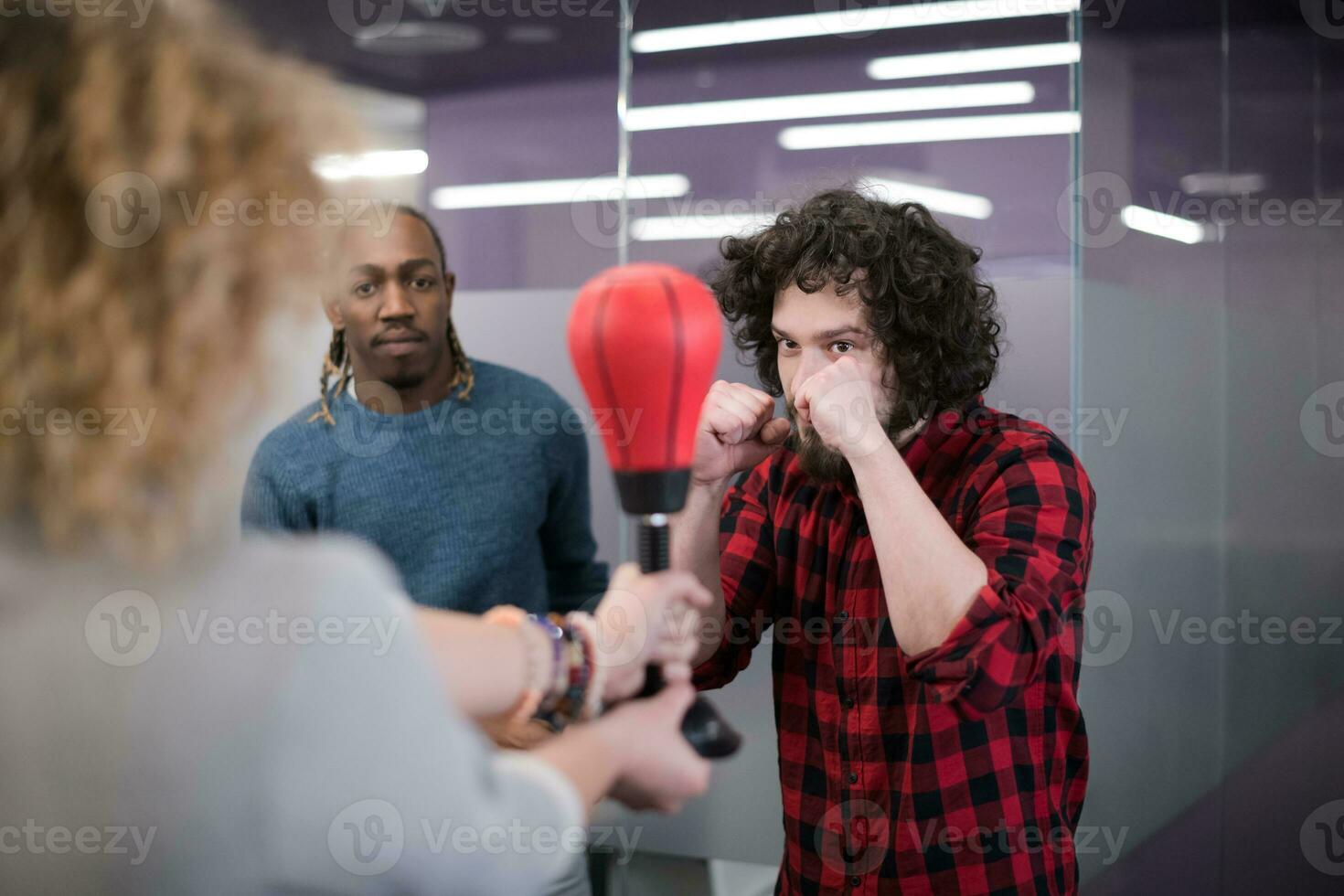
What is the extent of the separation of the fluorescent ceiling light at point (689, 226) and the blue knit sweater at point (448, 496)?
0.64 m

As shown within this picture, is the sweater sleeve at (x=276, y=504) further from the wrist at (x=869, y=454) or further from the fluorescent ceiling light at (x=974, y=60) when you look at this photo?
the fluorescent ceiling light at (x=974, y=60)

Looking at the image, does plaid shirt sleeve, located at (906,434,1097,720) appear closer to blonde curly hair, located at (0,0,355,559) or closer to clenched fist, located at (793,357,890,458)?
clenched fist, located at (793,357,890,458)

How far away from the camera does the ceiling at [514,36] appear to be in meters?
2.91

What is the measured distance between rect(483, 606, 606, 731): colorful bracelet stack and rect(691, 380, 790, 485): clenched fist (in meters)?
0.74

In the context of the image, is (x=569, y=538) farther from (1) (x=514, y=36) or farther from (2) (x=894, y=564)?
(1) (x=514, y=36)

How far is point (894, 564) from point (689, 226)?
5.23 feet

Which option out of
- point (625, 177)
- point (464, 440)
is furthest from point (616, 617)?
point (625, 177)

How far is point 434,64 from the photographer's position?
304 centimetres

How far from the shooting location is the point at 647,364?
3.38 ft

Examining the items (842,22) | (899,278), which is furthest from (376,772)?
(842,22)

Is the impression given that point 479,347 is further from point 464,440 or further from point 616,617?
point 616,617

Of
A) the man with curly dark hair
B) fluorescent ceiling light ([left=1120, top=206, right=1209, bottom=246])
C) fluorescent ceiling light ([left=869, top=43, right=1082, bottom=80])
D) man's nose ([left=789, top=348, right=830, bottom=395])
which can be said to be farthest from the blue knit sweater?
fluorescent ceiling light ([left=1120, top=206, right=1209, bottom=246])

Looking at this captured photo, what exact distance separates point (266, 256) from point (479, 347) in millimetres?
2199

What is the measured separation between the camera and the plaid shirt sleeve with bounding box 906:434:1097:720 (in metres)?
1.43
